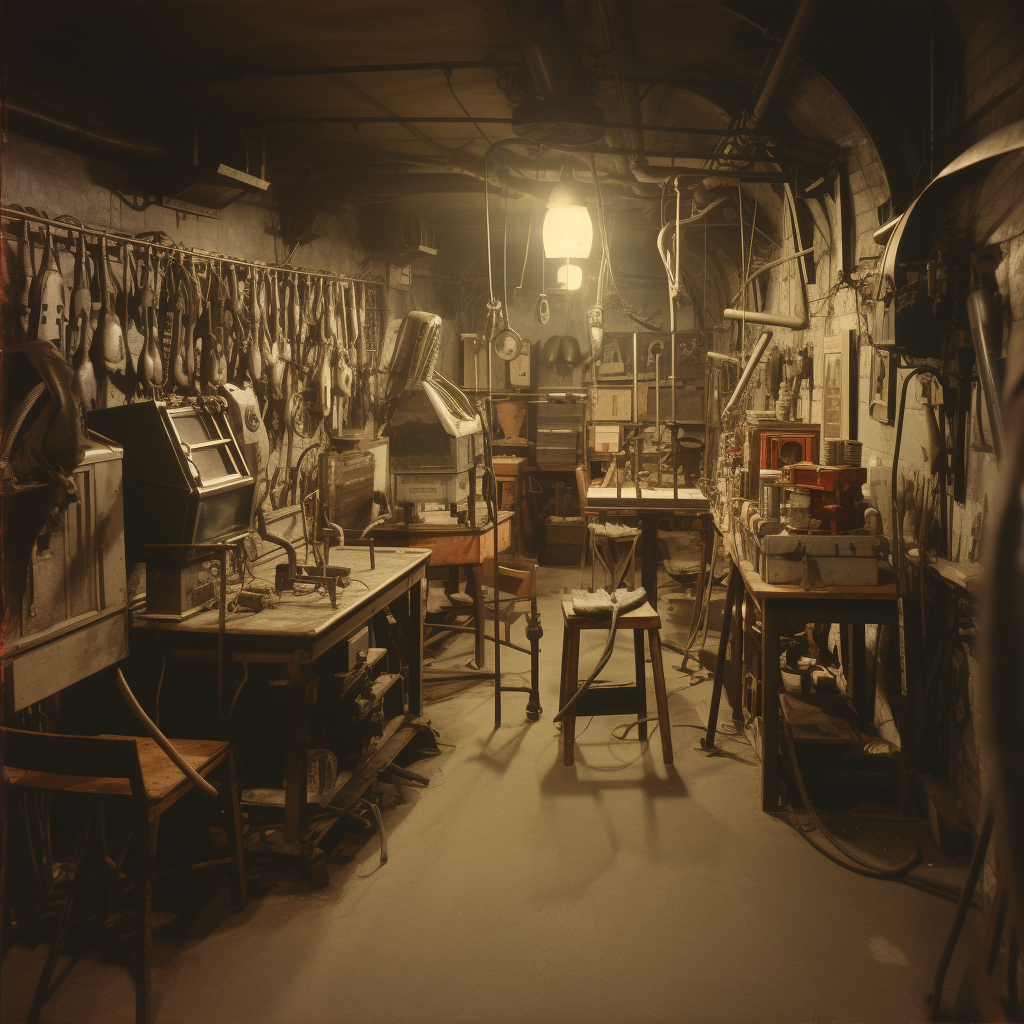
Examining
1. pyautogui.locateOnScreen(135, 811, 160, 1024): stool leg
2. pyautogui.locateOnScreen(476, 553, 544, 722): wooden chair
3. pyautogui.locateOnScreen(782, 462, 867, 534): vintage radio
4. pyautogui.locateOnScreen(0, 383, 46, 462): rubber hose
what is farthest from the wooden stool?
pyautogui.locateOnScreen(0, 383, 46, 462): rubber hose

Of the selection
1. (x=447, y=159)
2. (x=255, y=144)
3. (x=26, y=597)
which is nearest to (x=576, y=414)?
(x=447, y=159)

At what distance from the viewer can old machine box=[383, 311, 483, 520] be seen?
548cm

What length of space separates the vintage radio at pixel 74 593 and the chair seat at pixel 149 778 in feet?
0.78

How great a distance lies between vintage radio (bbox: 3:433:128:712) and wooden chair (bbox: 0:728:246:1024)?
0.33 m

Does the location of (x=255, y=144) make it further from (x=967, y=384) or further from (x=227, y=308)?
(x=967, y=384)

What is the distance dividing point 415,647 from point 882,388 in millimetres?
2831

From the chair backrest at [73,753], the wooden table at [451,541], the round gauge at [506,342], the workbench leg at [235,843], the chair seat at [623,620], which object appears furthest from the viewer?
the round gauge at [506,342]

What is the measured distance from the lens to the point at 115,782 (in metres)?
2.68

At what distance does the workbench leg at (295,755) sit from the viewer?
3273mm

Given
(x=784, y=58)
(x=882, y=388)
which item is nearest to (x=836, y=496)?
(x=882, y=388)

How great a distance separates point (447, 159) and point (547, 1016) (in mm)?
5764

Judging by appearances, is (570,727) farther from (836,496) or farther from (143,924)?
(143,924)

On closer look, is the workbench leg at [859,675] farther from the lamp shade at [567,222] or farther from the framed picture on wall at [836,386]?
the lamp shade at [567,222]

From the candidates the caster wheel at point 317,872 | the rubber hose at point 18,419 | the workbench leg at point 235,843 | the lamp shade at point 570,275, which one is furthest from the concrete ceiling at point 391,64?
the caster wheel at point 317,872
